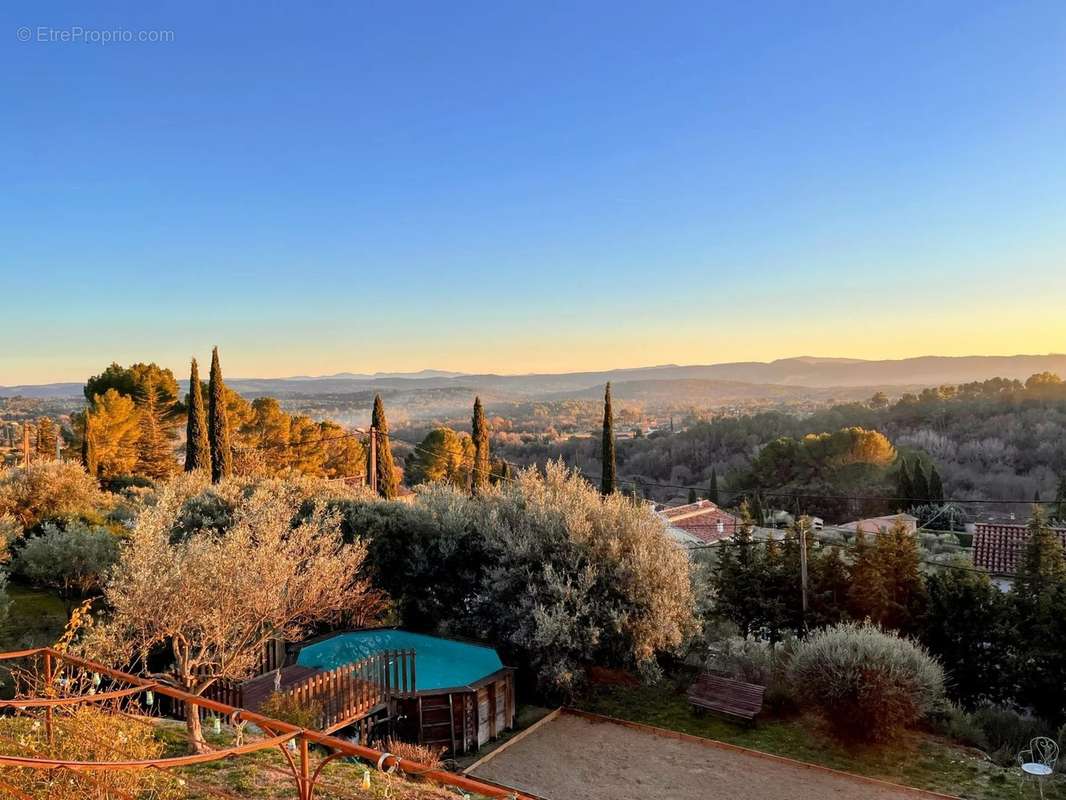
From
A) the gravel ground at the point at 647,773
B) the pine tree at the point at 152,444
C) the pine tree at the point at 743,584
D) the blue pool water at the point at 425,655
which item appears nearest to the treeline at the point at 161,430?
the pine tree at the point at 152,444

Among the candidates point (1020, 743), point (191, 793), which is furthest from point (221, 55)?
point (1020, 743)

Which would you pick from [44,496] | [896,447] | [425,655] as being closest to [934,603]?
[425,655]

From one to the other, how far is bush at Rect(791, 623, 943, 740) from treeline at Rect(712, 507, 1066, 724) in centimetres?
158

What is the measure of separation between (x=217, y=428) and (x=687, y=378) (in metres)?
103

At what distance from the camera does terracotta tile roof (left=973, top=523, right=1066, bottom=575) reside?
61.2 feet

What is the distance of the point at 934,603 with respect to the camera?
12164 millimetres

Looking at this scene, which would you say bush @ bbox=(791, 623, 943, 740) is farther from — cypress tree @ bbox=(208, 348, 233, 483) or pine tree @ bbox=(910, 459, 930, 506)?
pine tree @ bbox=(910, 459, 930, 506)

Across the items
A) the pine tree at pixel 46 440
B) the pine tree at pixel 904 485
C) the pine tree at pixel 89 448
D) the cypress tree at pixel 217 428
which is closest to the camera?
Answer: the cypress tree at pixel 217 428

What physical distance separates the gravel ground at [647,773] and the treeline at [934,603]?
373 cm

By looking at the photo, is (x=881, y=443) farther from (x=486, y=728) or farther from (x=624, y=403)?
(x=624, y=403)

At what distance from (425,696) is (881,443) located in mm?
35966

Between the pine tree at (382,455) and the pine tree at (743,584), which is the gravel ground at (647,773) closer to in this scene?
the pine tree at (743,584)

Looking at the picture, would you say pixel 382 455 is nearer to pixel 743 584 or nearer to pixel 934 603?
pixel 743 584

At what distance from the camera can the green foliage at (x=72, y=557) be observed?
46.6 feet
